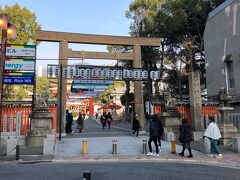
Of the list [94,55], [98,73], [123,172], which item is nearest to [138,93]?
[98,73]

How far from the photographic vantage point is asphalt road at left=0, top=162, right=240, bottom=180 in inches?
319

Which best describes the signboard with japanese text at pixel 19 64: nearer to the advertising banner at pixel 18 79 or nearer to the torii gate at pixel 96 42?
the advertising banner at pixel 18 79

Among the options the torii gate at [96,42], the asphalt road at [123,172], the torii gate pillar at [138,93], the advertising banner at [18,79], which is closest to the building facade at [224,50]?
the torii gate at [96,42]

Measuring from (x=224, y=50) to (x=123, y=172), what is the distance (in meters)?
19.7

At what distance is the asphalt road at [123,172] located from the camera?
26.6 feet

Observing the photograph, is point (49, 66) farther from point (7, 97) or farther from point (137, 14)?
point (137, 14)

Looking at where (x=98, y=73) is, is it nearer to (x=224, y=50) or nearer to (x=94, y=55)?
(x=94, y=55)

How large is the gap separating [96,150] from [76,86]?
1258 cm

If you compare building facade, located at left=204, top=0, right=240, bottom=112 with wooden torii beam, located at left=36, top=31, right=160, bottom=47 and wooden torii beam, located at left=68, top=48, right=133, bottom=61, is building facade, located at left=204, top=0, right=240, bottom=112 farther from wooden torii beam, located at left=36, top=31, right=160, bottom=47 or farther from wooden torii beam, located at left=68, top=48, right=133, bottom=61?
wooden torii beam, located at left=68, top=48, right=133, bottom=61

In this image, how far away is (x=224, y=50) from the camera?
81.6 feet

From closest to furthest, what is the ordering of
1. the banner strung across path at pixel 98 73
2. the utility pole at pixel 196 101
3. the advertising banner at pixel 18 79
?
the advertising banner at pixel 18 79 < the utility pole at pixel 196 101 < the banner strung across path at pixel 98 73

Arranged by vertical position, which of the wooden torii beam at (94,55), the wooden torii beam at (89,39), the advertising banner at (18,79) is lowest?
the advertising banner at (18,79)

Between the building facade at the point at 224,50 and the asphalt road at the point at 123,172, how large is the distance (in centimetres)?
1411

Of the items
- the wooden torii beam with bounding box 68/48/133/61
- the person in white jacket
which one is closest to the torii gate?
the wooden torii beam with bounding box 68/48/133/61
